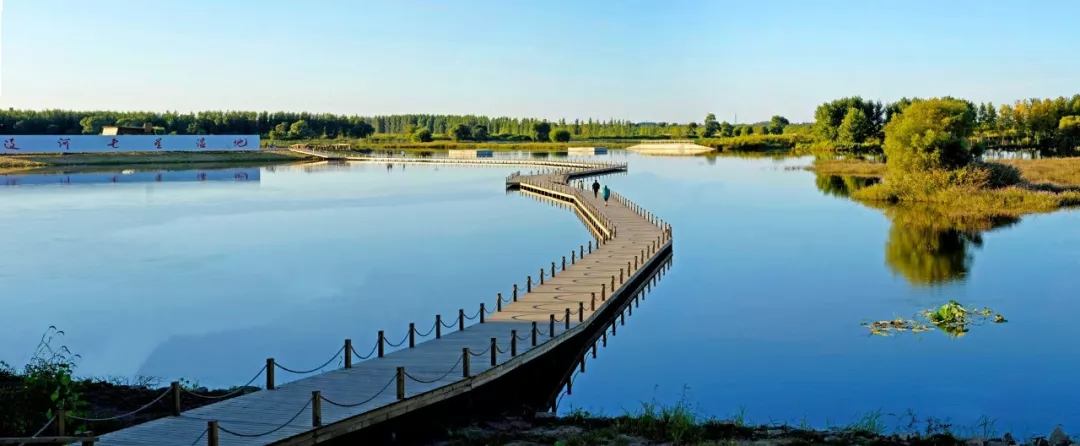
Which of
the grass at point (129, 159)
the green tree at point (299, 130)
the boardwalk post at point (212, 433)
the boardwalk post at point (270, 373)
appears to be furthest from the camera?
the green tree at point (299, 130)

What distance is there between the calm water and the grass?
132ft

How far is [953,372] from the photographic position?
828 inches

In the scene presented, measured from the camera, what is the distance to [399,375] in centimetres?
1573

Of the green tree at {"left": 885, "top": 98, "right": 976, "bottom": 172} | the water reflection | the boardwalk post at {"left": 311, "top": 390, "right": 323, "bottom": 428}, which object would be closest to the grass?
the green tree at {"left": 885, "top": 98, "right": 976, "bottom": 172}

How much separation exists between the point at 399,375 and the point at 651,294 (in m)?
16.1

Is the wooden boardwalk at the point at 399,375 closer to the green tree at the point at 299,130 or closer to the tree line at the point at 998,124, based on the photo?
the tree line at the point at 998,124

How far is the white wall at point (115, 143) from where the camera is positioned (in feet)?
338

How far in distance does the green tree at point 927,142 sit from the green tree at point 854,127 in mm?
54834

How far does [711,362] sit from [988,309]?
387 inches

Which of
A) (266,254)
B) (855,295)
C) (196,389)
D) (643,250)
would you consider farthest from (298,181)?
(196,389)

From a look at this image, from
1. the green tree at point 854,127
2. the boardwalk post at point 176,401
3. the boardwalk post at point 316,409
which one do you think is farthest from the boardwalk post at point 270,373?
the green tree at point 854,127

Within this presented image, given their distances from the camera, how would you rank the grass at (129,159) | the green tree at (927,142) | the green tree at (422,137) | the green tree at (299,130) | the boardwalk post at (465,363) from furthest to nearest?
the green tree at (299,130) → the green tree at (422,137) → the grass at (129,159) → the green tree at (927,142) → the boardwalk post at (465,363)

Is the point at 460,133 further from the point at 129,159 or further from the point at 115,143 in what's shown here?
the point at 129,159

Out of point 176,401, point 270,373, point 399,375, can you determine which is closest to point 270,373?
point 270,373
